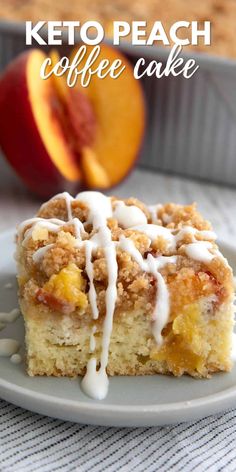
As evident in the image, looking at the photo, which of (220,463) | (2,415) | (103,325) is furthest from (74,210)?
(220,463)

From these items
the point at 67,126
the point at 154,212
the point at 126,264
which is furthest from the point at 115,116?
the point at 126,264

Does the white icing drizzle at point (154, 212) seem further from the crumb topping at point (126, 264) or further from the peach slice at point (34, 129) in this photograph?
the peach slice at point (34, 129)

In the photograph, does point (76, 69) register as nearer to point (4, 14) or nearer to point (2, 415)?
point (4, 14)

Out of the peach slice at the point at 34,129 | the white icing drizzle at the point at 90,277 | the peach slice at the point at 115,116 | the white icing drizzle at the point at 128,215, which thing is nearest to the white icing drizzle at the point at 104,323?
the white icing drizzle at the point at 90,277

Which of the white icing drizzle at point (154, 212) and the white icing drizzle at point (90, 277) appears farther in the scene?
the white icing drizzle at point (154, 212)

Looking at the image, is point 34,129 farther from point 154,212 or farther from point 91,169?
point 154,212

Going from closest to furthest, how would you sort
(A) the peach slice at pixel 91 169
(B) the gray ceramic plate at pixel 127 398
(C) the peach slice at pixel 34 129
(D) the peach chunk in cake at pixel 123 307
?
(B) the gray ceramic plate at pixel 127 398 < (D) the peach chunk in cake at pixel 123 307 < (C) the peach slice at pixel 34 129 < (A) the peach slice at pixel 91 169

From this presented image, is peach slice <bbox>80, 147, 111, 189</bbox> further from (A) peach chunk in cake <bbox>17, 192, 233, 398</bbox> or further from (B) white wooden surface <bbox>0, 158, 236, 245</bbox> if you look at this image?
(A) peach chunk in cake <bbox>17, 192, 233, 398</bbox>
